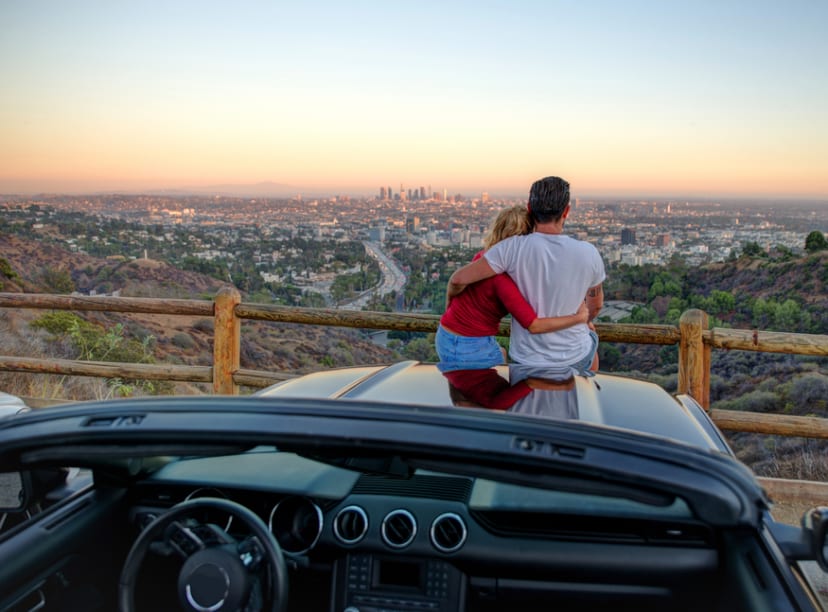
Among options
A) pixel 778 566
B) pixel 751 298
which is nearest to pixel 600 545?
pixel 778 566

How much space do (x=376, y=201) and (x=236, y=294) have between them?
14.2m

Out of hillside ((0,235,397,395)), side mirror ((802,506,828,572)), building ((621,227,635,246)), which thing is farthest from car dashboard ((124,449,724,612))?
building ((621,227,635,246))

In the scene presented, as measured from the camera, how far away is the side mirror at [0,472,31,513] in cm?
202

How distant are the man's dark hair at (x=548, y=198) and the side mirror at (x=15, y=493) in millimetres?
2580

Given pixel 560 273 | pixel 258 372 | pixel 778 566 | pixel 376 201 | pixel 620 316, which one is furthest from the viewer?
pixel 376 201

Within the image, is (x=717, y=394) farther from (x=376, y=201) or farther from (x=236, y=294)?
(x=376, y=201)

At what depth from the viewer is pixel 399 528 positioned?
7.22 ft

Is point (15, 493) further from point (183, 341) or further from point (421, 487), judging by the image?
point (183, 341)

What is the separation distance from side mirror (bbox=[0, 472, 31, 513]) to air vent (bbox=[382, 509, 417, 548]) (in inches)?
37.9

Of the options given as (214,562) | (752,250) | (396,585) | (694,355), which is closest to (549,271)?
(694,355)

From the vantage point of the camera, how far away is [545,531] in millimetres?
2143

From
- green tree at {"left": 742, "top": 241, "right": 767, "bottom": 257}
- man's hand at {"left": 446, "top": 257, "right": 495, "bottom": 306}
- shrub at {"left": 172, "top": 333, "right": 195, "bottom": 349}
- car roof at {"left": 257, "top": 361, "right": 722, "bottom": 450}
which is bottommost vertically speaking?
shrub at {"left": 172, "top": 333, "right": 195, "bottom": 349}

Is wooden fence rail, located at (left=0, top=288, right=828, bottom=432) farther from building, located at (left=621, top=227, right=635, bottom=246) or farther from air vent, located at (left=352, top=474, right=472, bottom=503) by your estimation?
building, located at (left=621, top=227, right=635, bottom=246)

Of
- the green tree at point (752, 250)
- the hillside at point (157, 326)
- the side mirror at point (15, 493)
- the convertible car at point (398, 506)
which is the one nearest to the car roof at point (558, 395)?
the convertible car at point (398, 506)
